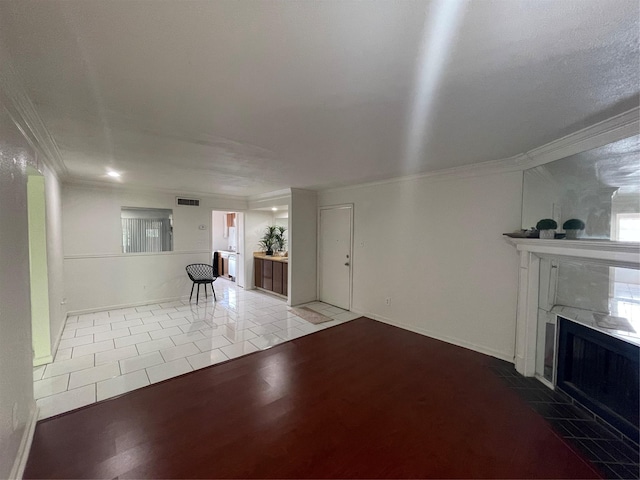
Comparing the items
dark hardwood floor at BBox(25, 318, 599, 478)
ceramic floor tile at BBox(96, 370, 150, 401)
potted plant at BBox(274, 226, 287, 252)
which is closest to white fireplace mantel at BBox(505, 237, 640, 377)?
dark hardwood floor at BBox(25, 318, 599, 478)

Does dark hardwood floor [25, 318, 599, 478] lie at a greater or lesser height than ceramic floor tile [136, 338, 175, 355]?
lesser

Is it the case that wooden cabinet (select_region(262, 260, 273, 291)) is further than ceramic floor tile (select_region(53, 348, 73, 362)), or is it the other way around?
wooden cabinet (select_region(262, 260, 273, 291))

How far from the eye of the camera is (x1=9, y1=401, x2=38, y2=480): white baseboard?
1.56 metres

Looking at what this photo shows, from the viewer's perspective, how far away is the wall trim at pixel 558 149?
1.92 metres

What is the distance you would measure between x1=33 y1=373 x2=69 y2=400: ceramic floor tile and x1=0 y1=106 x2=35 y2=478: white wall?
0.48m

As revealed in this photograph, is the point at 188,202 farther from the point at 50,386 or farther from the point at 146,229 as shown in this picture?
the point at 50,386

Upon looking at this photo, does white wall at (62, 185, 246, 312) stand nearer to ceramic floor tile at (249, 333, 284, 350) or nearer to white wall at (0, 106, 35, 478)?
ceramic floor tile at (249, 333, 284, 350)

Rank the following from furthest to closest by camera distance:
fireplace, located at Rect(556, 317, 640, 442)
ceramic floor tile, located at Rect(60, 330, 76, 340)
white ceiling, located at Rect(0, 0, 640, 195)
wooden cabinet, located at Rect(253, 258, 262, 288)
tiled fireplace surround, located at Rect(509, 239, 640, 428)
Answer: wooden cabinet, located at Rect(253, 258, 262, 288), ceramic floor tile, located at Rect(60, 330, 76, 340), tiled fireplace surround, located at Rect(509, 239, 640, 428), fireplace, located at Rect(556, 317, 640, 442), white ceiling, located at Rect(0, 0, 640, 195)

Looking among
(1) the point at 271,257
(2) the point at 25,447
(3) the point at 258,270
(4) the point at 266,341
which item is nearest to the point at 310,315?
(4) the point at 266,341

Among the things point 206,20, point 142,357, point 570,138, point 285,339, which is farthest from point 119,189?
point 570,138

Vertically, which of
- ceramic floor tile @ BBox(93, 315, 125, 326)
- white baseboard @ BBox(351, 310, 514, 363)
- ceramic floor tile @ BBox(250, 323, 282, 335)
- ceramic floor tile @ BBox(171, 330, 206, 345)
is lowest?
ceramic floor tile @ BBox(250, 323, 282, 335)

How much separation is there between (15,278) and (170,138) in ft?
5.11

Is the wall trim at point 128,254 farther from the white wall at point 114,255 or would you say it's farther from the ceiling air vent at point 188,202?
the ceiling air vent at point 188,202

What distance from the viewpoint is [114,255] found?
4.98m
